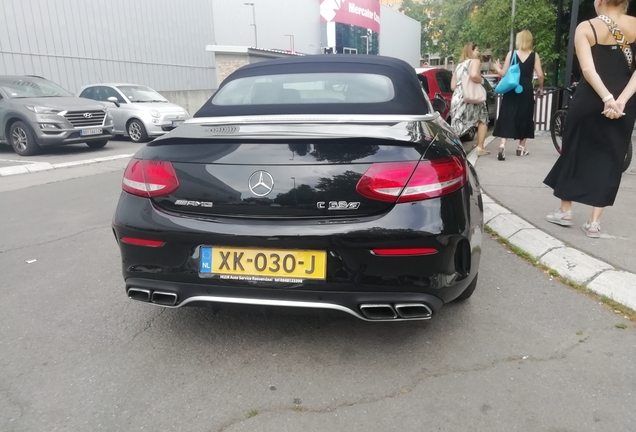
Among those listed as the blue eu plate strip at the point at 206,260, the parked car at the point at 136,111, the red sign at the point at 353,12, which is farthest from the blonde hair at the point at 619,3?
the red sign at the point at 353,12

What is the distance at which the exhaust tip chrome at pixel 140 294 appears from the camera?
2.68m

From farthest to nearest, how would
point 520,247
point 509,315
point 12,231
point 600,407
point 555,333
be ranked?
point 12,231
point 520,247
point 509,315
point 555,333
point 600,407

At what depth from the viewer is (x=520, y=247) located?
4266mm

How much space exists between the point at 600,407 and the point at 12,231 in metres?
5.32

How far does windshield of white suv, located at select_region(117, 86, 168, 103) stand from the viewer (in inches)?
572

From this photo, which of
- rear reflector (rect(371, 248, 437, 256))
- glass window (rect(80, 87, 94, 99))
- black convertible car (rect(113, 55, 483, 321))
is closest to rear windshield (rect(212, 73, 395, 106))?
black convertible car (rect(113, 55, 483, 321))

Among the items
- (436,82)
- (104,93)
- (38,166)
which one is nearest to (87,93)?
(104,93)

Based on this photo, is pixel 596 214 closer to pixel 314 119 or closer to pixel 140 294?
pixel 314 119

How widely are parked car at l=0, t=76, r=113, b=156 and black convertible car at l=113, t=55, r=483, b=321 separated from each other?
9472 mm

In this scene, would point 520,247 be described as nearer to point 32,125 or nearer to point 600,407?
point 600,407

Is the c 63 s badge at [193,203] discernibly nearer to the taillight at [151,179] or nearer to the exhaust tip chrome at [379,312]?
the taillight at [151,179]

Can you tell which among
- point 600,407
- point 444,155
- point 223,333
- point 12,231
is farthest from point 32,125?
point 600,407

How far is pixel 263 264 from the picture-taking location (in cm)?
246

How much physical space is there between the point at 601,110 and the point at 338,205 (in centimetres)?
276
